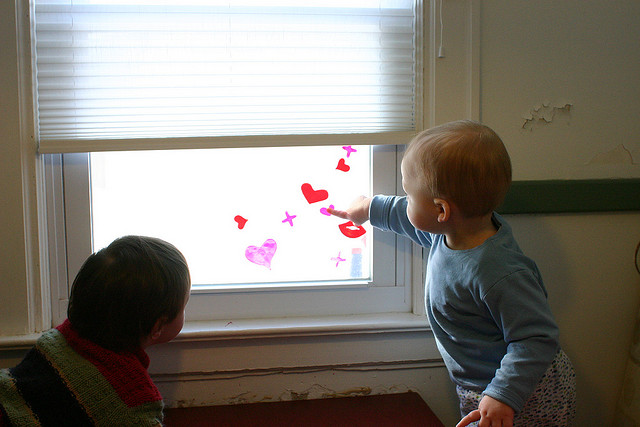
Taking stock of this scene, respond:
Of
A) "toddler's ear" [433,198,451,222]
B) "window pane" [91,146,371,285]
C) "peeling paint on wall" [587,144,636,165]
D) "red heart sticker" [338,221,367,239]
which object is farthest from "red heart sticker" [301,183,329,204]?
"peeling paint on wall" [587,144,636,165]

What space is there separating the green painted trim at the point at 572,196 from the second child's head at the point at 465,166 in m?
0.37

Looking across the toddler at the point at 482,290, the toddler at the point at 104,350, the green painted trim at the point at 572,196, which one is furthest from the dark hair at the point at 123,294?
the green painted trim at the point at 572,196

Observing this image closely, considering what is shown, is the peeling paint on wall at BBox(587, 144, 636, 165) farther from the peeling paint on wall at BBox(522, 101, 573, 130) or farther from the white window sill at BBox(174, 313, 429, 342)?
the white window sill at BBox(174, 313, 429, 342)

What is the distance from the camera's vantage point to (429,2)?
150 centimetres

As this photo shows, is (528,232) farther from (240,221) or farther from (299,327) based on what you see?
(240,221)

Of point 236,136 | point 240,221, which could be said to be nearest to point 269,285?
point 240,221

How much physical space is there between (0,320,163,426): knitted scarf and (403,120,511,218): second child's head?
0.77m

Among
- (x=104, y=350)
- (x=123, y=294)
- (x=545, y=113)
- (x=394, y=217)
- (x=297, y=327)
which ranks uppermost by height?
(x=545, y=113)

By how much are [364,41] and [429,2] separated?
0.22 m

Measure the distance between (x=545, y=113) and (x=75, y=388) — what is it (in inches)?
56.2

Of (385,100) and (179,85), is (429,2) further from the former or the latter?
(179,85)

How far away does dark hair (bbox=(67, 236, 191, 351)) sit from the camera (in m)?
1.05

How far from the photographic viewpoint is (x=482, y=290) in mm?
1175

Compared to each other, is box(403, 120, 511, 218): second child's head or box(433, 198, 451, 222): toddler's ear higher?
box(403, 120, 511, 218): second child's head
